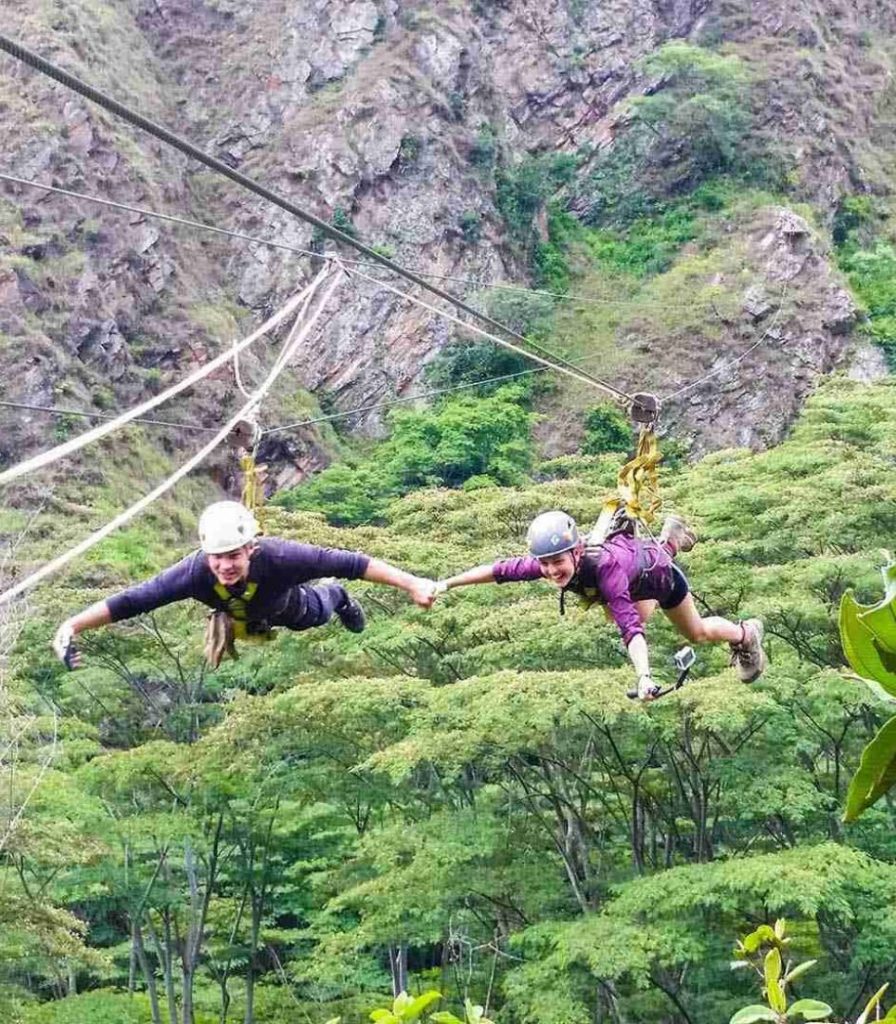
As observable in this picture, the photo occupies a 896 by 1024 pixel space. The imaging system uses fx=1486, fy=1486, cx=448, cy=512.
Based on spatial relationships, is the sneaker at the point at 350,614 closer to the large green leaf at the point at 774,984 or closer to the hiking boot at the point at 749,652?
the hiking boot at the point at 749,652

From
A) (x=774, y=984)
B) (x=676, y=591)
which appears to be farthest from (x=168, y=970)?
(x=774, y=984)

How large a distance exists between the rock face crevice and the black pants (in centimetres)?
2547

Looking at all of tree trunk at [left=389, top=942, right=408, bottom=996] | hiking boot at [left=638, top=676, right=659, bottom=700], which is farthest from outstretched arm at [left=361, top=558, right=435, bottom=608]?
tree trunk at [left=389, top=942, right=408, bottom=996]

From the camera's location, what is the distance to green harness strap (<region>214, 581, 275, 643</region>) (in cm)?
452

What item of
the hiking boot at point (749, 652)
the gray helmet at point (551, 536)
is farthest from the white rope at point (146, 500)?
the hiking boot at point (749, 652)

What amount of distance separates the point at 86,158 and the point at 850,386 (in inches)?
804

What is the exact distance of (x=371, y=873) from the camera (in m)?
15.3

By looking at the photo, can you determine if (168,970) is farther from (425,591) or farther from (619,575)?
(425,591)

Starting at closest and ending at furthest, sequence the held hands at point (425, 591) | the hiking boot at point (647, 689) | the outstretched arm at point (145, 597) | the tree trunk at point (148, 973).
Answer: the outstretched arm at point (145, 597) < the held hands at point (425, 591) < the hiking boot at point (647, 689) < the tree trunk at point (148, 973)

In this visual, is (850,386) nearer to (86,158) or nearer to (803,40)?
(86,158)

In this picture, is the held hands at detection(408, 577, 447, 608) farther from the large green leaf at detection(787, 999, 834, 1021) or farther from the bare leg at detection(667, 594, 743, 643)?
the large green leaf at detection(787, 999, 834, 1021)

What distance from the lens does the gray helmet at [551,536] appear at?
4902mm

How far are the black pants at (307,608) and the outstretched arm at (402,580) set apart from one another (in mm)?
231

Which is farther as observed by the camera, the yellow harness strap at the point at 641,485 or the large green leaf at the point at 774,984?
the yellow harness strap at the point at 641,485
